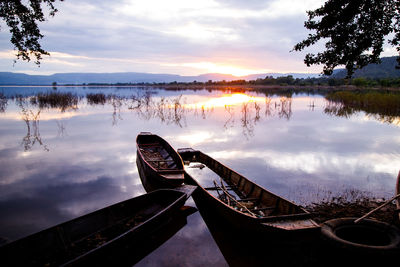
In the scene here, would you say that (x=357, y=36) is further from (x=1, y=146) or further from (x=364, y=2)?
(x=1, y=146)

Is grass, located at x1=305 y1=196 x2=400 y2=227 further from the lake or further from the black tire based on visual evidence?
the black tire

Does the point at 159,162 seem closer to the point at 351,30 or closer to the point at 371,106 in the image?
the point at 351,30

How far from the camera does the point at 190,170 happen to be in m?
11.0

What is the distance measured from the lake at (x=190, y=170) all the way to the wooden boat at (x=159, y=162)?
79 cm

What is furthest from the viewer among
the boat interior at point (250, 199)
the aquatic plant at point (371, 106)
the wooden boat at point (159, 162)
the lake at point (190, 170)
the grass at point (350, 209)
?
the aquatic plant at point (371, 106)

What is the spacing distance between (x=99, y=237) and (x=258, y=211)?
152 inches

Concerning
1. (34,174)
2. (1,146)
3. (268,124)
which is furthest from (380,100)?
(1,146)

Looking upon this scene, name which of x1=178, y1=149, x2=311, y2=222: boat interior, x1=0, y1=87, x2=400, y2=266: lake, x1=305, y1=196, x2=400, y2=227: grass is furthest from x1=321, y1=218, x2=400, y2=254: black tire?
x1=0, y1=87, x2=400, y2=266: lake

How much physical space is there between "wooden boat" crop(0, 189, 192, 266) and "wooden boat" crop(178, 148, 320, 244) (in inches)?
48.5

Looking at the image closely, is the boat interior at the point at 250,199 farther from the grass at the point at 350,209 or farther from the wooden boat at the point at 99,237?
the wooden boat at the point at 99,237

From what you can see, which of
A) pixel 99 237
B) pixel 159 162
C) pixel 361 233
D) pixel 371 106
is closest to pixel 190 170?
pixel 159 162

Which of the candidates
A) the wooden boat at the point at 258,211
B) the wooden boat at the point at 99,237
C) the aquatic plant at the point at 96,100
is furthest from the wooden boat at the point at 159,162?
the aquatic plant at the point at 96,100

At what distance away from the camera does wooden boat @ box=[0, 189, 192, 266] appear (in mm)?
4750

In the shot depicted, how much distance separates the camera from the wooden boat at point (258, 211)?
5.15m
